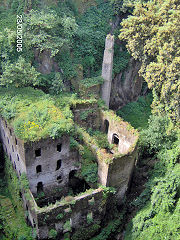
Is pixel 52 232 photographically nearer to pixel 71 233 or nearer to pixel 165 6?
pixel 71 233

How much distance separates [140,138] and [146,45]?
8.91m

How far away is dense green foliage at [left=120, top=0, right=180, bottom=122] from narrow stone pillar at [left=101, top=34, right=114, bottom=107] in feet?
6.99

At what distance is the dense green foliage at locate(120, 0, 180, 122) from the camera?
23453 millimetres

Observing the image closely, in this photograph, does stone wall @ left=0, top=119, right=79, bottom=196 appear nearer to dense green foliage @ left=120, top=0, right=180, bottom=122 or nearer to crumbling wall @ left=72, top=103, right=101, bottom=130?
crumbling wall @ left=72, top=103, right=101, bottom=130

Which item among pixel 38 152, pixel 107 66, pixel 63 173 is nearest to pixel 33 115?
pixel 38 152

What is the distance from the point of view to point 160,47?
2473 centimetres

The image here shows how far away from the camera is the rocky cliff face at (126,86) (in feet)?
117

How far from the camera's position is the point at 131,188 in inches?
1043

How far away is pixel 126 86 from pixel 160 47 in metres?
12.2

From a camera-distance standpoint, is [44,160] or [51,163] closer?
[44,160]

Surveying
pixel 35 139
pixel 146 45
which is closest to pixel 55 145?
pixel 35 139

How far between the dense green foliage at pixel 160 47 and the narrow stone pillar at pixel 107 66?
2129 millimetres

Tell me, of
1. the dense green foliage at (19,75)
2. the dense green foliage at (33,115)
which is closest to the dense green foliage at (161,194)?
the dense green foliage at (33,115)

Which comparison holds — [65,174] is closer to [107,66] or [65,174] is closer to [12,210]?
[12,210]
